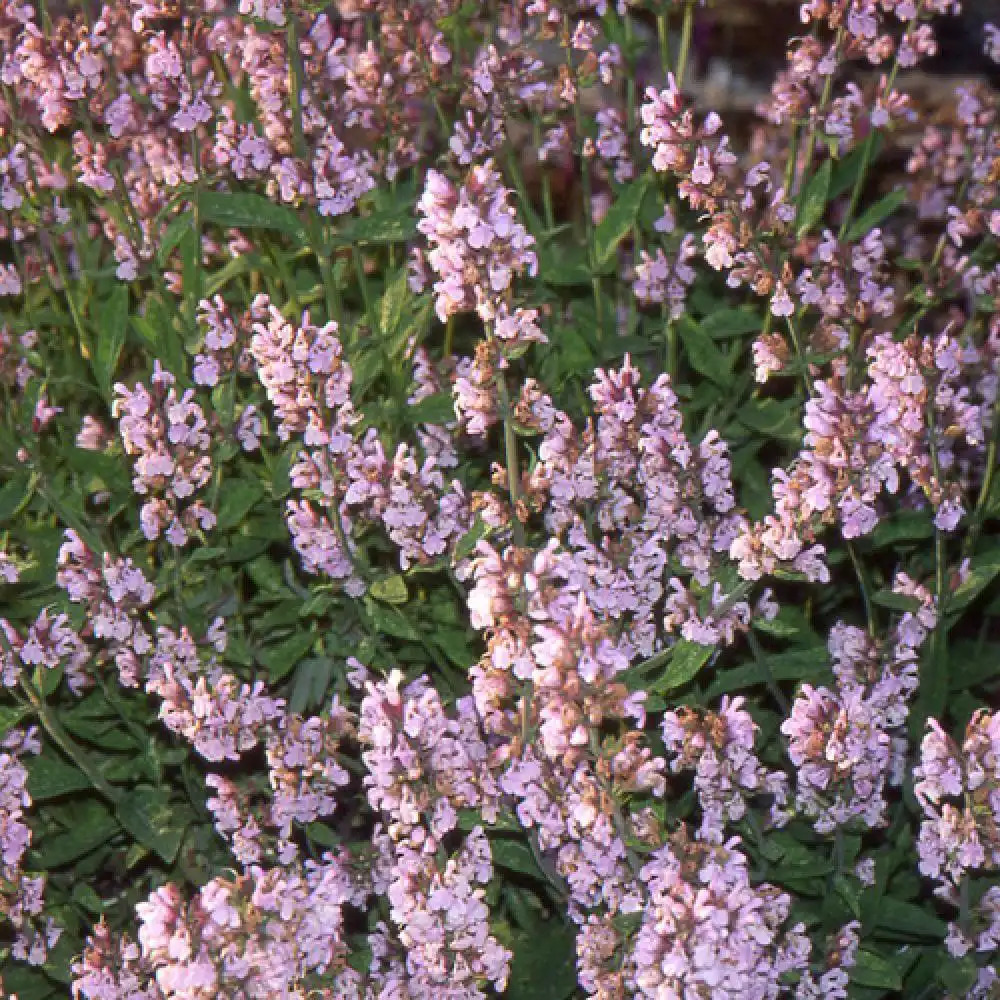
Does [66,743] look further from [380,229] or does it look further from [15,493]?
[380,229]

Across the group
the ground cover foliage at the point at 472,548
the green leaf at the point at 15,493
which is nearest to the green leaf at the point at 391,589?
the ground cover foliage at the point at 472,548

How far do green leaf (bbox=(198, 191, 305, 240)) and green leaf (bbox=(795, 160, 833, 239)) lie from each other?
1.01 metres

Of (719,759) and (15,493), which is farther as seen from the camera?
(15,493)

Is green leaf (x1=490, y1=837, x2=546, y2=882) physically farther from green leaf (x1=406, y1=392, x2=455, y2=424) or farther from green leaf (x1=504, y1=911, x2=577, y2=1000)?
green leaf (x1=406, y1=392, x2=455, y2=424)

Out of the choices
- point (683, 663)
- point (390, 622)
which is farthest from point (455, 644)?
point (683, 663)

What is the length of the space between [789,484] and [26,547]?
5.53ft

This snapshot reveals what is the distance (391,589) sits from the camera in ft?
9.45

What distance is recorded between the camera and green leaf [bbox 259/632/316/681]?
3074 mm

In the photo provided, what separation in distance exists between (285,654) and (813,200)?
1411 millimetres

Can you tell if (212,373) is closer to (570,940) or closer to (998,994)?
(570,940)

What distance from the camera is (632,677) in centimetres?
259

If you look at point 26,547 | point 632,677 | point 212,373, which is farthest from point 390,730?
Answer: point 26,547

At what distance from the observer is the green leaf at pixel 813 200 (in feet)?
11.2

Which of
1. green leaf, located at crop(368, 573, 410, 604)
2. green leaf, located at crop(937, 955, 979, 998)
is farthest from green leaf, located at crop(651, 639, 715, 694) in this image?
green leaf, located at crop(937, 955, 979, 998)
